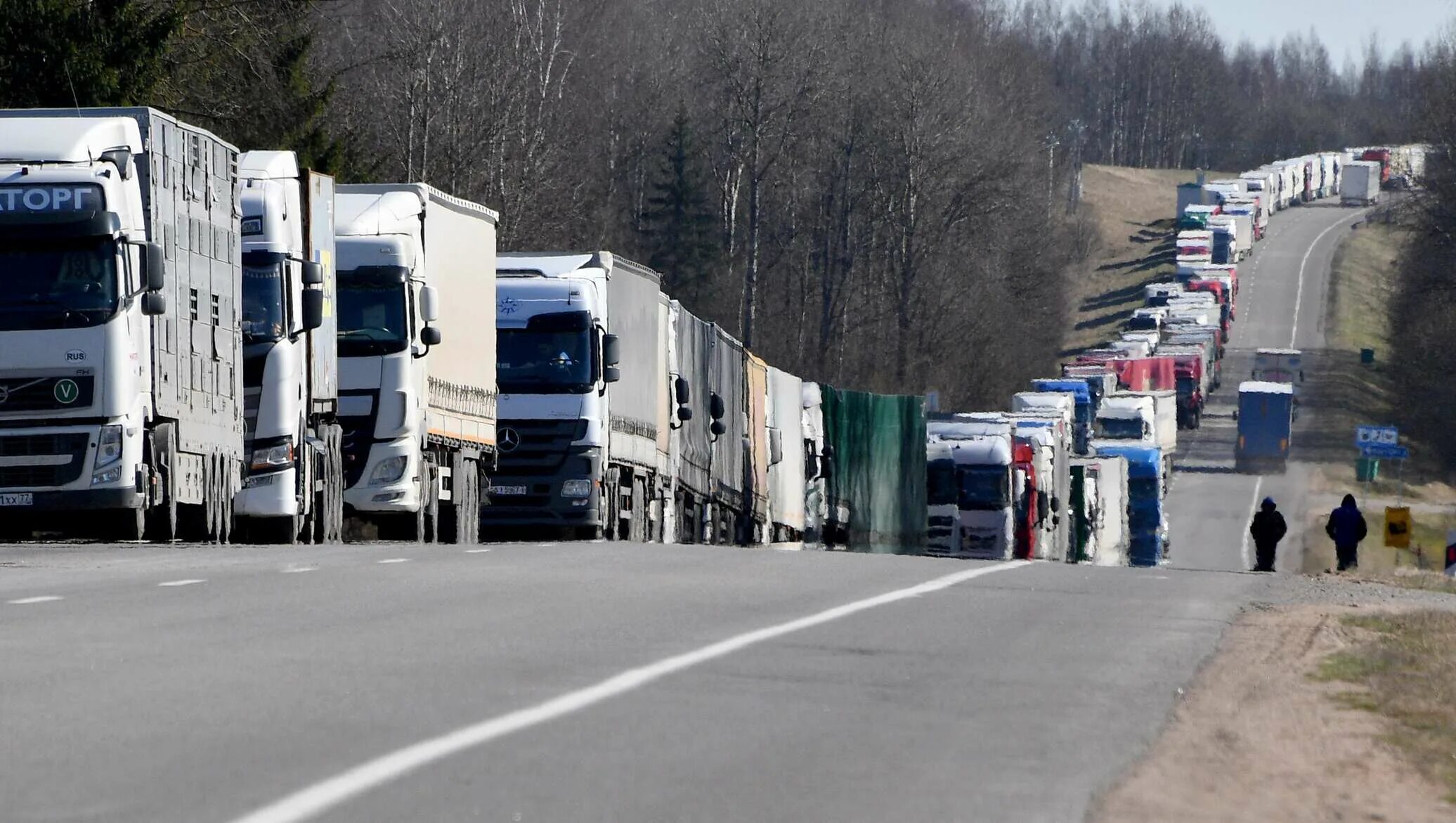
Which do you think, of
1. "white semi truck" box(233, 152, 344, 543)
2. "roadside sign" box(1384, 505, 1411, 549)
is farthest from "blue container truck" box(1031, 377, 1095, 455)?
"white semi truck" box(233, 152, 344, 543)

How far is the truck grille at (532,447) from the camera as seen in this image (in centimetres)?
2755

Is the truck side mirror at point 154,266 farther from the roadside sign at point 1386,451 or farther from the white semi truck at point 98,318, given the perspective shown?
the roadside sign at point 1386,451

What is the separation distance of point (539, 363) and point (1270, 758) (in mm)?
20080

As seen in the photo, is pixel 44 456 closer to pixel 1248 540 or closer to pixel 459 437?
pixel 459 437

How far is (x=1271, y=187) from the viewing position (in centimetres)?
17288

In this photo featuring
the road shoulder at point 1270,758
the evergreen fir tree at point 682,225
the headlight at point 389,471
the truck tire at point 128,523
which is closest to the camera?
the road shoulder at point 1270,758

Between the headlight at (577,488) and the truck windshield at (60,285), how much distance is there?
9.28 meters

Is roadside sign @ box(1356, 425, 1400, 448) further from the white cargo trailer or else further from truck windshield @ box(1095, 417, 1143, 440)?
the white cargo trailer

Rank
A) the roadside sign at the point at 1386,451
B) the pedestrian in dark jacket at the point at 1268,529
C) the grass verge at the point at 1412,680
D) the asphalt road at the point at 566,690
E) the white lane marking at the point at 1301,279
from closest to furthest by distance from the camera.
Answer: the asphalt road at the point at 566,690 → the grass verge at the point at 1412,680 → the pedestrian in dark jacket at the point at 1268,529 → the roadside sign at the point at 1386,451 → the white lane marking at the point at 1301,279

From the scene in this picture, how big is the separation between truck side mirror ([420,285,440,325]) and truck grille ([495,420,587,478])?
11.1 feet

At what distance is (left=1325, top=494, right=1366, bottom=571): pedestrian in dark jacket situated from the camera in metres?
31.2

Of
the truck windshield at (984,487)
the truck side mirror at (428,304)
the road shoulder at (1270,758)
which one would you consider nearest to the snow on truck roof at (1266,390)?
the truck windshield at (984,487)

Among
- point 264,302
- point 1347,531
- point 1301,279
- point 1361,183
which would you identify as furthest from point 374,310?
point 1361,183

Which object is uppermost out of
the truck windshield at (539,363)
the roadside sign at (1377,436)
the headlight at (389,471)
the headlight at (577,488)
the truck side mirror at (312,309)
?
the truck side mirror at (312,309)
